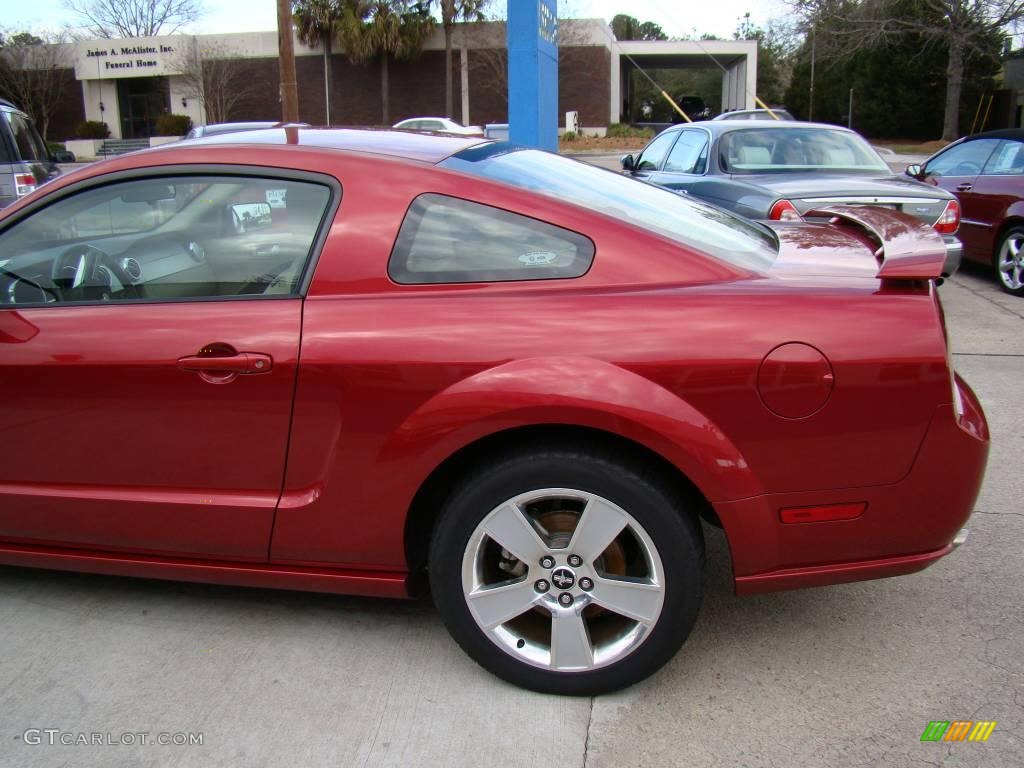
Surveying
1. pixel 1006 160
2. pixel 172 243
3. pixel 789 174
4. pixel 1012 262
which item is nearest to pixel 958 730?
pixel 172 243

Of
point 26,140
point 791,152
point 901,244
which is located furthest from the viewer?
point 26,140

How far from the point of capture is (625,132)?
4059 centimetres

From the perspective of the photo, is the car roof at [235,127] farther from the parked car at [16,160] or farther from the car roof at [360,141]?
the parked car at [16,160]

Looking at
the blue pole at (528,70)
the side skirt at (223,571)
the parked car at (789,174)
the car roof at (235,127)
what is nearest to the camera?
the side skirt at (223,571)

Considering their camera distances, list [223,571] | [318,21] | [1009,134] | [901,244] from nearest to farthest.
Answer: [901,244] → [223,571] → [1009,134] → [318,21]

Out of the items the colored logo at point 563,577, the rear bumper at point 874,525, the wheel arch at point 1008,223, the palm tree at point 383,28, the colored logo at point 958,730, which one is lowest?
the colored logo at point 958,730

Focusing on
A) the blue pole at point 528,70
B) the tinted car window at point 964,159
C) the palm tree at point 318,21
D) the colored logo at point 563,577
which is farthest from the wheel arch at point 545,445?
the palm tree at point 318,21

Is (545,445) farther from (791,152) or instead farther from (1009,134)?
(1009,134)

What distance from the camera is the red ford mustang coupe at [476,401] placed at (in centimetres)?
235

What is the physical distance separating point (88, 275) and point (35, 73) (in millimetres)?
45760

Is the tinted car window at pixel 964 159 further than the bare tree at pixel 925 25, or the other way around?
the bare tree at pixel 925 25

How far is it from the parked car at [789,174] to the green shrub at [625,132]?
32183 millimetres

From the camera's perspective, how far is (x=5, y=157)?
31.6ft

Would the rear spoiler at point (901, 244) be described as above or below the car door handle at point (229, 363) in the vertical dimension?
above
